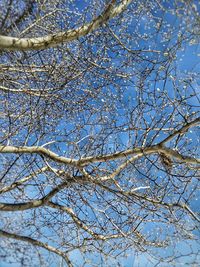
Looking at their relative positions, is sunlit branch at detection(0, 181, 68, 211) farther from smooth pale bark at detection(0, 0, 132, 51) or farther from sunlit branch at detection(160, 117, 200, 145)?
smooth pale bark at detection(0, 0, 132, 51)

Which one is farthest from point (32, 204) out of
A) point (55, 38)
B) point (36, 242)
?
point (55, 38)

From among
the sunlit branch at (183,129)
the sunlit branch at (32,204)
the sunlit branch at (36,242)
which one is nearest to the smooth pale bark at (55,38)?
the sunlit branch at (183,129)

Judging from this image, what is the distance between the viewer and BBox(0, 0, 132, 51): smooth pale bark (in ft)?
14.0

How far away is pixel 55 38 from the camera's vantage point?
4.50m

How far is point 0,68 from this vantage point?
20.5 ft

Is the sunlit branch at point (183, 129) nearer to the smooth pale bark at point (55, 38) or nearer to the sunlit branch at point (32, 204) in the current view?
the smooth pale bark at point (55, 38)

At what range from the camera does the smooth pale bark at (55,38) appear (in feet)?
14.0

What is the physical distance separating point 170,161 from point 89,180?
1.20 meters

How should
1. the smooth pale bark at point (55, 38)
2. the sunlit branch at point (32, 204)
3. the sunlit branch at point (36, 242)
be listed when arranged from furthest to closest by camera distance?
the sunlit branch at point (36, 242)
the sunlit branch at point (32, 204)
the smooth pale bark at point (55, 38)

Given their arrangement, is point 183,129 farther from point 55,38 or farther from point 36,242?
point 36,242

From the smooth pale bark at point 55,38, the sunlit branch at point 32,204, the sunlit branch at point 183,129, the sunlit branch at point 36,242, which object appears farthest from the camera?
the sunlit branch at point 36,242

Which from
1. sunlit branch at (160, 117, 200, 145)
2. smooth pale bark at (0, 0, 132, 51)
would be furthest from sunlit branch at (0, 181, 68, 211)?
smooth pale bark at (0, 0, 132, 51)

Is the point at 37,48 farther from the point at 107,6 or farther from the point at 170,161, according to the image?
the point at 170,161

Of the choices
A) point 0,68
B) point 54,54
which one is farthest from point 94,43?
point 0,68
